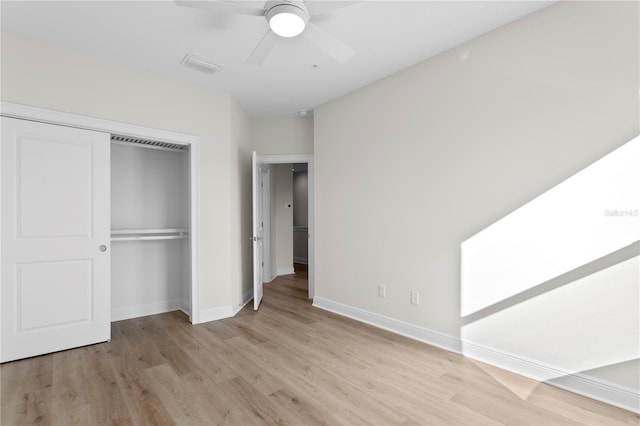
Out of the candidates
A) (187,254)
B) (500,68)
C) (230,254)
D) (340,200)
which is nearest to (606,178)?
(500,68)

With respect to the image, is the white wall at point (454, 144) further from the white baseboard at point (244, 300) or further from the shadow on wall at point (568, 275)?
the white baseboard at point (244, 300)

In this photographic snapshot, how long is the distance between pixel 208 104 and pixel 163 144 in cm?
72

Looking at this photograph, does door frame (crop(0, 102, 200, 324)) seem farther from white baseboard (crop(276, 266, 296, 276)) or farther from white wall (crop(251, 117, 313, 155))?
white baseboard (crop(276, 266, 296, 276))

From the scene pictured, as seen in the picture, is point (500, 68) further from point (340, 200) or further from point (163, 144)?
point (163, 144)

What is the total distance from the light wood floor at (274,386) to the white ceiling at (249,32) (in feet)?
9.02

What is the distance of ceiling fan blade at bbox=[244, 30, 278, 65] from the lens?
2025 mm

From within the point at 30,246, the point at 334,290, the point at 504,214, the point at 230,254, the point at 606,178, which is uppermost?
the point at 606,178

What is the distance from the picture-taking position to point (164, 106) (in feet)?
11.1

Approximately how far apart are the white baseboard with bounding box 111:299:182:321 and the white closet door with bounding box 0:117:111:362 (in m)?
0.69

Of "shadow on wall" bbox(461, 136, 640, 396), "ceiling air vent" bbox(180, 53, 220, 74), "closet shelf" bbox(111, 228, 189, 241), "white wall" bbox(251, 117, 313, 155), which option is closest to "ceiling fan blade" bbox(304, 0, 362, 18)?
"ceiling air vent" bbox(180, 53, 220, 74)

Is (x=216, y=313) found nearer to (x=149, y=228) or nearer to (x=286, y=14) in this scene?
(x=149, y=228)

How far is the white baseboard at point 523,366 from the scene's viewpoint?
1.96 meters

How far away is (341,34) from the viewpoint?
257 cm

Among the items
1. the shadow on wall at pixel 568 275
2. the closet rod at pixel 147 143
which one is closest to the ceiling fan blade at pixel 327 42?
the shadow on wall at pixel 568 275
